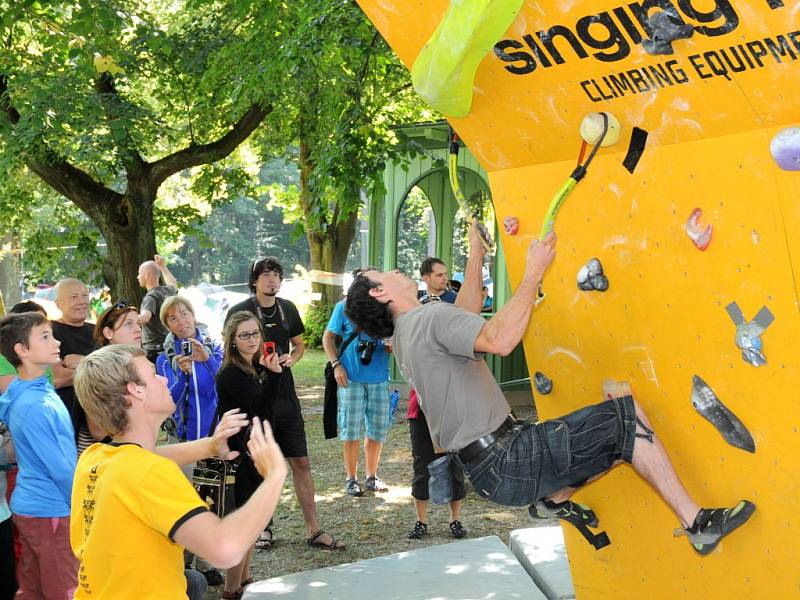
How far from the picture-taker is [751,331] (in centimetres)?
288

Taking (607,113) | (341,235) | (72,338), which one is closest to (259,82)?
(72,338)

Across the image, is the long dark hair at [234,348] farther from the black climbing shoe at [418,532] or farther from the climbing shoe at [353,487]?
the climbing shoe at [353,487]

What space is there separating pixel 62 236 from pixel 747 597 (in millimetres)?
12870

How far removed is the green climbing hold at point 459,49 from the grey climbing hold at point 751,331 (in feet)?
3.54

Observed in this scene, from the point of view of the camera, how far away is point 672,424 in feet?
10.8

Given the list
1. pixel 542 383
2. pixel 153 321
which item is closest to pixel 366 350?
pixel 153 321

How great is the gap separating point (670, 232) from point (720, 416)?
24.7 inches

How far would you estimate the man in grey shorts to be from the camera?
3.19 m

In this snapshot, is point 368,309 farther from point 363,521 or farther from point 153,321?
point 153,321

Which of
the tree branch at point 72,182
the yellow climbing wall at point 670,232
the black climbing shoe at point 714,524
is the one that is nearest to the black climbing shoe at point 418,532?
the yellow climbing wall at point 670,232

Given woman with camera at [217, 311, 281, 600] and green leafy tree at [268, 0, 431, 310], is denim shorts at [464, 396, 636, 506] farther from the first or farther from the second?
green leafy tree at [268, 0, 431, 310]

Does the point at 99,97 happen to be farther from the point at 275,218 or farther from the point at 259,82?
the point at 275,218

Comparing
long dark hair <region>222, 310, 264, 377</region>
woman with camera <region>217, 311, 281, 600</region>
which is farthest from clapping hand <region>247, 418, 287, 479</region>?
long dark hair <region>222, 310, 264, 377</region>

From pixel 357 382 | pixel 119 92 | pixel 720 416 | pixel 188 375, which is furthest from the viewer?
pixel 119 92
